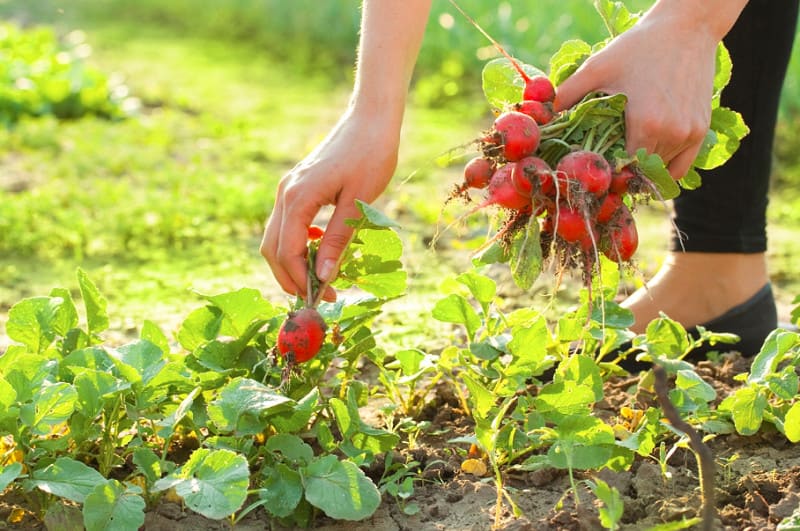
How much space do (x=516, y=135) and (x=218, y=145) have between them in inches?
123

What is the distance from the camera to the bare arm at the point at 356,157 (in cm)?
180

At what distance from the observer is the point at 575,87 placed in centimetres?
185

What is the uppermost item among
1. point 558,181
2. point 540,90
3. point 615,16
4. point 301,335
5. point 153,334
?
point 615,16

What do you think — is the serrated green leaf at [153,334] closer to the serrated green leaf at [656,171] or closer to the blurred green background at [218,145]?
the blurred green background at [218,145]

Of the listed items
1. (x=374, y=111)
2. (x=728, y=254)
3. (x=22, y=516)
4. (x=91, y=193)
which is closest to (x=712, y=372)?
(x=728, y=254)

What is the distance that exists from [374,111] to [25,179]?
8.86 feet

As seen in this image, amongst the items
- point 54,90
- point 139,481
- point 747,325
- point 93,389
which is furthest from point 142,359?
point 54,90

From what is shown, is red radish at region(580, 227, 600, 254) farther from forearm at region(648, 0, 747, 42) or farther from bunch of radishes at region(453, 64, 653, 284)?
forearm at region(648, 0, 747, 42)

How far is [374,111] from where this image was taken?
6.08 feet

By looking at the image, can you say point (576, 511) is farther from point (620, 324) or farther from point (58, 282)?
point (58, 282)

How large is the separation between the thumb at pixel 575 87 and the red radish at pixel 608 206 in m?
0.19

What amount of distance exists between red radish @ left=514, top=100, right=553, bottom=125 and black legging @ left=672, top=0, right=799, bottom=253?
30.0 inches

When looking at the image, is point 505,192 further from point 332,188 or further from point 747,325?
point 747,325

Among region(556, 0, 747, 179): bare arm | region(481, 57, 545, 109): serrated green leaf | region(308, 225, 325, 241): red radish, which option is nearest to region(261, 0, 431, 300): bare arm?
region(308, 225, 325, 241): red radish
